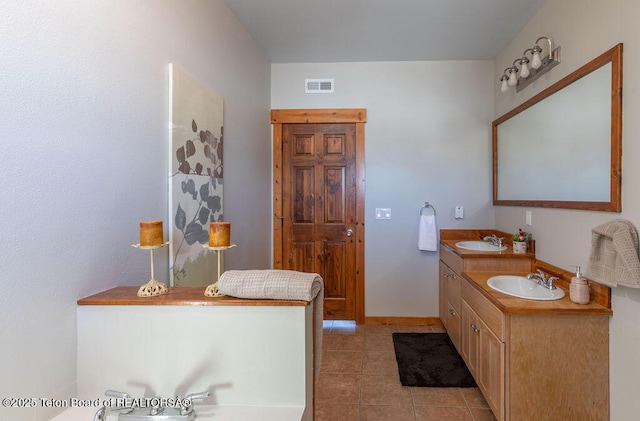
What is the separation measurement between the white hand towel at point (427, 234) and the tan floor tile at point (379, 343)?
0.96 m

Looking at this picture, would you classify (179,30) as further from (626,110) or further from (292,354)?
(626,110)

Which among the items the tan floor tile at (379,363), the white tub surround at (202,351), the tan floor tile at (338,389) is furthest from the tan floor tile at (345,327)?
the white tub surround at (202,351)

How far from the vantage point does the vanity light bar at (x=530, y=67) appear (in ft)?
7.00

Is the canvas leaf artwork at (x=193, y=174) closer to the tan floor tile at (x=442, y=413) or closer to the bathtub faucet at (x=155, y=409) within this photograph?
the bathtub faucet at (x=155, y=409)

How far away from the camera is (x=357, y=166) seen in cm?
329

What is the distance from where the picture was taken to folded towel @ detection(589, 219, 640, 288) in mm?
1381

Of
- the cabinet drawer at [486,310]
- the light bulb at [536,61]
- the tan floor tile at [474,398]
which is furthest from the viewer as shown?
the light bulb at [536,61]

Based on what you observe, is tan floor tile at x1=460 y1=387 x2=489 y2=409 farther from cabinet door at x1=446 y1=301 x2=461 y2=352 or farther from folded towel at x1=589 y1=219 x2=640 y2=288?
folded towel at x1=589 y1=219 x2=640 y2=288

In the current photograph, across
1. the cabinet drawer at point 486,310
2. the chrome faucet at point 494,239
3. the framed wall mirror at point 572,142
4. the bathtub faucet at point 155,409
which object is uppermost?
the framed wall mirror at point 572,142

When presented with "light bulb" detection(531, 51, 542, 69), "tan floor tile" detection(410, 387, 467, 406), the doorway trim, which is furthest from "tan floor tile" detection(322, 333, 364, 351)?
"light bulb" detection(531, 51, 542, 69)

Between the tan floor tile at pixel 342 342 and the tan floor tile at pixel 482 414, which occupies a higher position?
the tan floor tile at pixel 342 342

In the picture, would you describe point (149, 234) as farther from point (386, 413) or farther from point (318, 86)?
point (318, 86)

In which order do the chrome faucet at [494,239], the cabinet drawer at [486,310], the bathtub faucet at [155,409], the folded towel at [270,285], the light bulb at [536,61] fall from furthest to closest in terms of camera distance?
the chrome faucet at [494,239], the light bulb at [536,61], the cabinet drawer at [486,310], the folded towel at [270,285], the bathtub faucet at [155,409]

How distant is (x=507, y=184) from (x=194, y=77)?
2.73 meters
